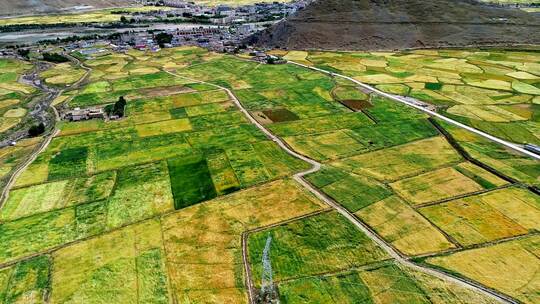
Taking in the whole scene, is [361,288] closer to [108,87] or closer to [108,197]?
[108,197]

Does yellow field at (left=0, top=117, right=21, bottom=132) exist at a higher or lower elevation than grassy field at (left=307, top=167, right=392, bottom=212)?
lower

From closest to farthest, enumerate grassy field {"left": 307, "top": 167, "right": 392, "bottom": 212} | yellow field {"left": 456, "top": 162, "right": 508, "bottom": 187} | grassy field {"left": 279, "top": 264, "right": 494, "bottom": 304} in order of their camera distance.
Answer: grassy field {"left": 279, "top": 264, "right": 494, "bottom": 304}
grassy field {"left": 307, "top": 167, "right": 392, "bottom": 212}
yellow field {"left": 456, "top": 162, "right": 508, "bottom": 187}

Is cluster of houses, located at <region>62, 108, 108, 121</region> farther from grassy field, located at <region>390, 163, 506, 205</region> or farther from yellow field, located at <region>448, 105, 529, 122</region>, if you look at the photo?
yellow field, located at <region>448, 105, 529, 122</region>

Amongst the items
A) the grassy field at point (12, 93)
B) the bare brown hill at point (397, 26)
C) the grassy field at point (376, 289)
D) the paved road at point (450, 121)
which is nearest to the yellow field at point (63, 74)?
the grassy field at point (12, 93)

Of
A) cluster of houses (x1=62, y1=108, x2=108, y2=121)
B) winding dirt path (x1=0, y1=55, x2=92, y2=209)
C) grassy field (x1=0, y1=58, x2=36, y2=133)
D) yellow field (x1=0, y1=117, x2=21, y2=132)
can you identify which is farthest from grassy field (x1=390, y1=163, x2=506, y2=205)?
grassy field (x1=0, y1=58, x2=36, y2=133)

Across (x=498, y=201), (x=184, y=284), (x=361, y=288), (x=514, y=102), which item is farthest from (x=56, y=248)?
(x=514, y=102)
